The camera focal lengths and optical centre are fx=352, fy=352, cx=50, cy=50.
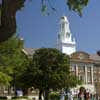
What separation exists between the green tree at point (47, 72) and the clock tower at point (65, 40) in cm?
4693

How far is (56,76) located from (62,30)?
53.0 m

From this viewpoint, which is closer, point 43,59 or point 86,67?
point 43,59

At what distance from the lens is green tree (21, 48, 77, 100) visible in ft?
189

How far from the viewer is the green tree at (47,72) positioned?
57.7 m

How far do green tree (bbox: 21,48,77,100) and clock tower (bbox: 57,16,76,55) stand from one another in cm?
4693

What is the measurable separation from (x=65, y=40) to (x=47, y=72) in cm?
5124

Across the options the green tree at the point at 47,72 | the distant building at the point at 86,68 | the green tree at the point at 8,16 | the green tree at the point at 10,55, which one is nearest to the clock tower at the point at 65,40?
the distant building at the point at 86,68

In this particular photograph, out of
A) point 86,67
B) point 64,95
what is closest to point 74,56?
point 86,67

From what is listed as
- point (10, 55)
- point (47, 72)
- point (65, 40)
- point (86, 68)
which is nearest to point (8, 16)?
point (10, 55)

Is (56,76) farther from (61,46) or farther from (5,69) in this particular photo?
(61,46)

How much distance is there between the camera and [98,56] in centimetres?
10450

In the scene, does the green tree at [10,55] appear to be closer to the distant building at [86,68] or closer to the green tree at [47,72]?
the green tree at [47,72]

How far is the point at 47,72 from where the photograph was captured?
5891 cm

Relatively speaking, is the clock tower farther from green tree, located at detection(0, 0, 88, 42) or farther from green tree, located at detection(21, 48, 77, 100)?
green tree, located at detection(0, 0, 88, 42)
